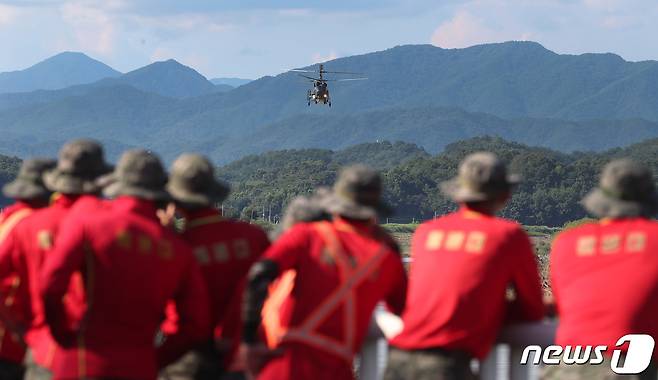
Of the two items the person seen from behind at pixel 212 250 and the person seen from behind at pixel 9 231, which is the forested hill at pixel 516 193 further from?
the person seen from behind at pixel 212 250

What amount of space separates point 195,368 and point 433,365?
127 centimetres

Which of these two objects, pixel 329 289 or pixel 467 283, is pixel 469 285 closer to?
pixel 467 283

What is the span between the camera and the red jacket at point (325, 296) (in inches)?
250

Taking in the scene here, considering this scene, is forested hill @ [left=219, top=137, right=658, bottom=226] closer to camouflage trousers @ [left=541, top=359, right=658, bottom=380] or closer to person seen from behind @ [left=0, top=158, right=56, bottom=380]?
person seen from behind @ [left=0, top=158, right=56, bottom=380]

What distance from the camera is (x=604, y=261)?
6281 millimetres

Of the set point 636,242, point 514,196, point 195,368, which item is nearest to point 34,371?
point 195,368

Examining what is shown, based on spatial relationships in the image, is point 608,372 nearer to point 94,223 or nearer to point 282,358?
point 282,358

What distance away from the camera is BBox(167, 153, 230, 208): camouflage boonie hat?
6.89 metres

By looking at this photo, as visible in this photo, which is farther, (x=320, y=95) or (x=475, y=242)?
(x=320, y=95)

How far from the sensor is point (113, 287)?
20.1 feet

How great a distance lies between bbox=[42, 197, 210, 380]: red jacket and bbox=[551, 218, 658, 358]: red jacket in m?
1.83

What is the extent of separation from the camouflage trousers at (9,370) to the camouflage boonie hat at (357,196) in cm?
211

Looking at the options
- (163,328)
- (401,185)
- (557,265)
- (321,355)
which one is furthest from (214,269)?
(401,185)

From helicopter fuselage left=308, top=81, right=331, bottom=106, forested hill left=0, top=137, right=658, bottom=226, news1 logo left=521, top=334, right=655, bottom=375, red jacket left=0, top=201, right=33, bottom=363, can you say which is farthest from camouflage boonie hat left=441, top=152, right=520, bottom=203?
forested hill left=0, top=137, right=658, bottom=226
